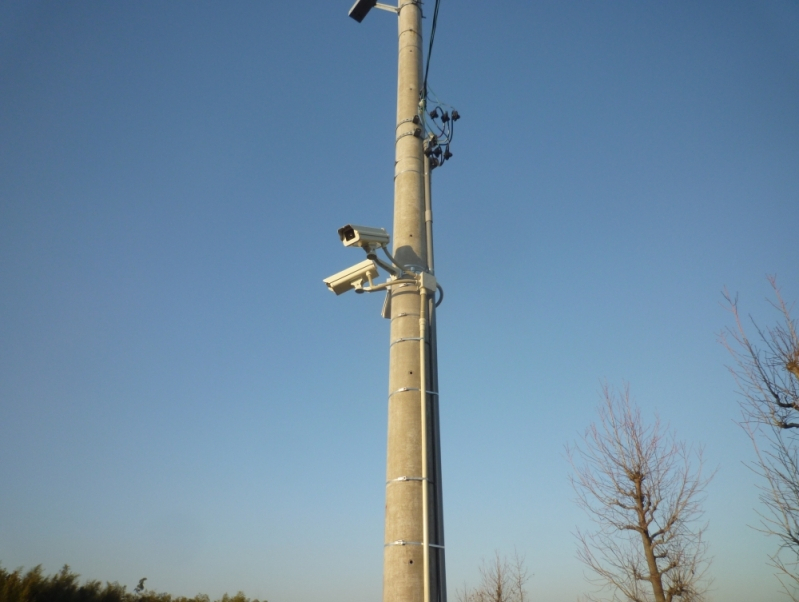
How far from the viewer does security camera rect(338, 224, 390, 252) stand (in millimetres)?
5406

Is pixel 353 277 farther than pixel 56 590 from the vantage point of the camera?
No

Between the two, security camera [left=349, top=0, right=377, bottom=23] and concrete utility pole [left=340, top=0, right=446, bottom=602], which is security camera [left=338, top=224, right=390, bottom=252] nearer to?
concrete utility pole [left=340, top=0, right=446, bottom=602]

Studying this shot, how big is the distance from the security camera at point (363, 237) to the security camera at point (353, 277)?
21 cm

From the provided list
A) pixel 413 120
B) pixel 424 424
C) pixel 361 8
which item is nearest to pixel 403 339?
pixel 424 424

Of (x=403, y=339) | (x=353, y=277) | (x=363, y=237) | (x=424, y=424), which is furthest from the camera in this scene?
(x=353, y=277)

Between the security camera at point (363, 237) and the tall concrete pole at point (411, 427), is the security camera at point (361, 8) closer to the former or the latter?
the tall concrete pole at point (411, 427)

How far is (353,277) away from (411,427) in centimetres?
156

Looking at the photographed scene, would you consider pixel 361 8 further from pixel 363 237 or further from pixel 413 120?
pixel 363 237

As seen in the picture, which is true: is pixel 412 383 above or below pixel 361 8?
below

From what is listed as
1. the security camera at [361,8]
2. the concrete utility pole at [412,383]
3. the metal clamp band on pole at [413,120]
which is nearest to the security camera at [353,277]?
the concrete utility pole at [412,383]

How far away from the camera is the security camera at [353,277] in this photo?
5.73 metres

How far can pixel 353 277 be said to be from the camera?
5.84 m

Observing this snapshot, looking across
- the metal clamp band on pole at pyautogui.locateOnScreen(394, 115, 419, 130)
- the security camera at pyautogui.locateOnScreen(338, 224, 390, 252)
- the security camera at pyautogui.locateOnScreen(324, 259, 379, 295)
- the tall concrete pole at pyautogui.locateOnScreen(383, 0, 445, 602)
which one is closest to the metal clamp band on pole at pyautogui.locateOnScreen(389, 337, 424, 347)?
the tall concrete pole at pyautogui.locateOnScreen(383, 0, 445, 602)

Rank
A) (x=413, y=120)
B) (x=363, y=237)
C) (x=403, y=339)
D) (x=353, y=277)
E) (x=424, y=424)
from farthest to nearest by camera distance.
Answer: (x=413, y=120)
(x=353, y=277)
(x=403, y=339)
(x=363, y=237)
(x=424, y=424)
